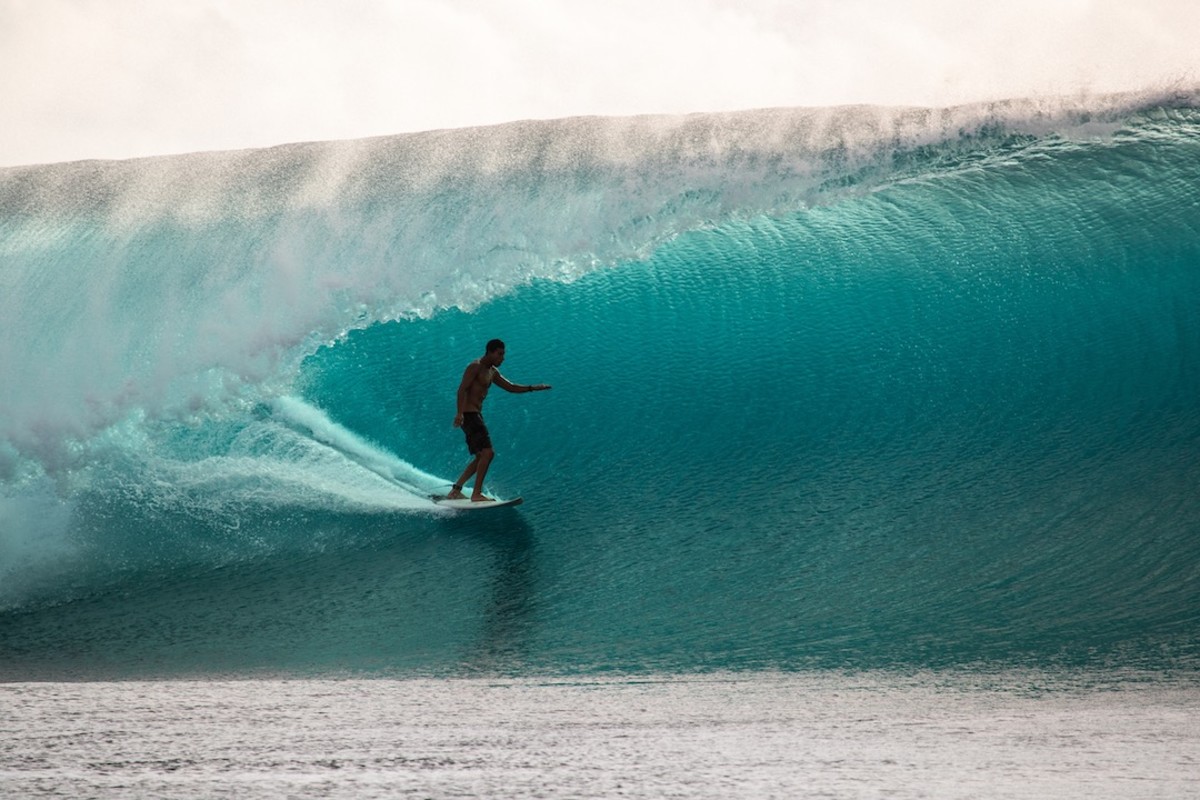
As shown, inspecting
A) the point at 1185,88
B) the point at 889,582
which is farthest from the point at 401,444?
the point at 1185,88

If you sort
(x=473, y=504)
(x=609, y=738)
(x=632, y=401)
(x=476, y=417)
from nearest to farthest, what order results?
1. (x=609, y=738)
2. (x=473, y=504)
3. (x=476, y=417)
4. (x=632, y=401)

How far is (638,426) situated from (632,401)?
1.30 feet

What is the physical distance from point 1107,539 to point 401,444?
182 inches

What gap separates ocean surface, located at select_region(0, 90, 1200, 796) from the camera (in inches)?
181

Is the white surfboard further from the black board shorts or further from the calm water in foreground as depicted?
the calm water in foreground

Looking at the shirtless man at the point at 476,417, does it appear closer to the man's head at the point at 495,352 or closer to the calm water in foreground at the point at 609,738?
the man's head at the point at 495,352

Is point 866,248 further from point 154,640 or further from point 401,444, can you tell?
point 154,640

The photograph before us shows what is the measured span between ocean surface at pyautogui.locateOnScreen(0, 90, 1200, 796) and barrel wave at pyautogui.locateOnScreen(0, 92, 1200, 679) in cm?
3

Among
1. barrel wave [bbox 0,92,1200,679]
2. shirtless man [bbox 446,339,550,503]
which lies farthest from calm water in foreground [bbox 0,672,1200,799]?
shirtless man [bbox 446,339,550,503]

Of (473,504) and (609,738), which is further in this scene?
(473,504)

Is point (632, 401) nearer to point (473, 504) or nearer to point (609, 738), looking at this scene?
point (473, 504)

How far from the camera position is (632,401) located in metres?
8.08

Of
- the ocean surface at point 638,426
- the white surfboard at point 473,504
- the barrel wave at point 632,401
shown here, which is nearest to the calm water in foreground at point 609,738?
the ocean surface at point 638,426

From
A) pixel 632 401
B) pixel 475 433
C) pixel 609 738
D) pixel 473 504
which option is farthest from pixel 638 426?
pixel 609 738
